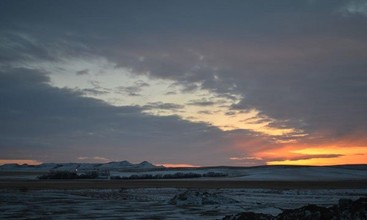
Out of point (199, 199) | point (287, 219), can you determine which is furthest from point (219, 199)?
point (287, 219)

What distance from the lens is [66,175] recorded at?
334 feet

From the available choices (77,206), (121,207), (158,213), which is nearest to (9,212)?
(77,206)

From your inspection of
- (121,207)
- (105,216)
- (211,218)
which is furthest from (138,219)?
(121,207)

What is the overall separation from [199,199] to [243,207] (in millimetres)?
3956

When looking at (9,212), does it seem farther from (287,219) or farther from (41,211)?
(287,219)

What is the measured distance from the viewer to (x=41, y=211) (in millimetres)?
27781

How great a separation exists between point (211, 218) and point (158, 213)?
4028mm

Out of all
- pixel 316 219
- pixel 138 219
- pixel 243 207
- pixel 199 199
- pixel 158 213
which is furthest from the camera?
pixel 199 199

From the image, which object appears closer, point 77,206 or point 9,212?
point 9,212

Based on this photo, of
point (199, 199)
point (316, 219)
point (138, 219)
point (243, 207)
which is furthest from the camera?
point (199, 199)

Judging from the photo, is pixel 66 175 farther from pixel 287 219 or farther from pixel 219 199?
pixel 287 219

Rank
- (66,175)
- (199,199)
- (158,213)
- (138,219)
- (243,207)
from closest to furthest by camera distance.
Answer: (138,219) < (158,213) < (243,207) < (199,199) < (66,175)

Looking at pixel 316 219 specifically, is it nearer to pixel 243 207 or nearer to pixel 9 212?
pixel 243 207

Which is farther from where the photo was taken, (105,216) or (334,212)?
(105,216)
